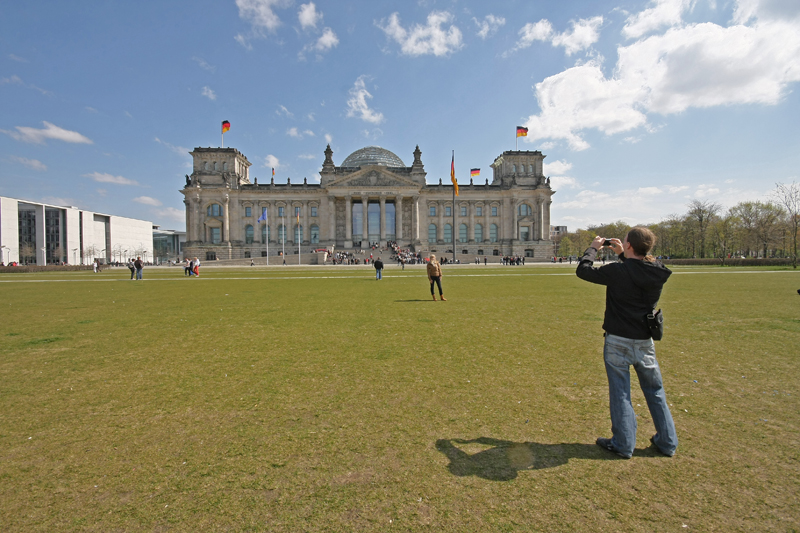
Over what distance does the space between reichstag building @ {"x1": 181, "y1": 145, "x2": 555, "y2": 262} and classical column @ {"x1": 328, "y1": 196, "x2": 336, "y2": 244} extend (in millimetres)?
197

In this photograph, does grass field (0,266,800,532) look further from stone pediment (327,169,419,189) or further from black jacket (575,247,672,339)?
stone pediment (327,169,419,189)

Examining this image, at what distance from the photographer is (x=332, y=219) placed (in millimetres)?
80000

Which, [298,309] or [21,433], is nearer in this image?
[21,433]

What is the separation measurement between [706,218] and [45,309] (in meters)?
83.4

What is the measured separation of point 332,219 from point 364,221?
249 inches

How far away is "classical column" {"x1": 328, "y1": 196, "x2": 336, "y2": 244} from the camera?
79438mm

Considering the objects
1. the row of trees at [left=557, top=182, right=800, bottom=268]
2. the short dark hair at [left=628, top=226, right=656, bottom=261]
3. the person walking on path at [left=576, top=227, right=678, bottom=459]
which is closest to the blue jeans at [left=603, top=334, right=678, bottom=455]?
the person walking on path at [left=576, top=227, right=678, bottom=459]

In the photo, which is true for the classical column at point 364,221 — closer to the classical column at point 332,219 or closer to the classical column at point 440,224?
the classical column at point 332,219

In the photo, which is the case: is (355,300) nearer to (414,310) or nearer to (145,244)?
(414,310)

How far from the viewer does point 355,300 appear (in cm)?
1493

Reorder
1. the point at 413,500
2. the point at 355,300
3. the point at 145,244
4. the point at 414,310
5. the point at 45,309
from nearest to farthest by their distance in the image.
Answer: the point at 413,500, the point at 414,310, the point at 45,309, the point at 355,300, the point at 145,244

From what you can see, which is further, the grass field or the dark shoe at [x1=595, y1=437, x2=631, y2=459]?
→ the dark shoe at [x1=595, y1=437, x2=631, y2=459]

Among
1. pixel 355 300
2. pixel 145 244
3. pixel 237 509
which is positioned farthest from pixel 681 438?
pixel 145 244

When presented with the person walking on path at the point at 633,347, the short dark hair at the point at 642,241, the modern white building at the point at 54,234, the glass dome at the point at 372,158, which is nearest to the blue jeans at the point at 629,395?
the person walking on path at the point at 633,347
